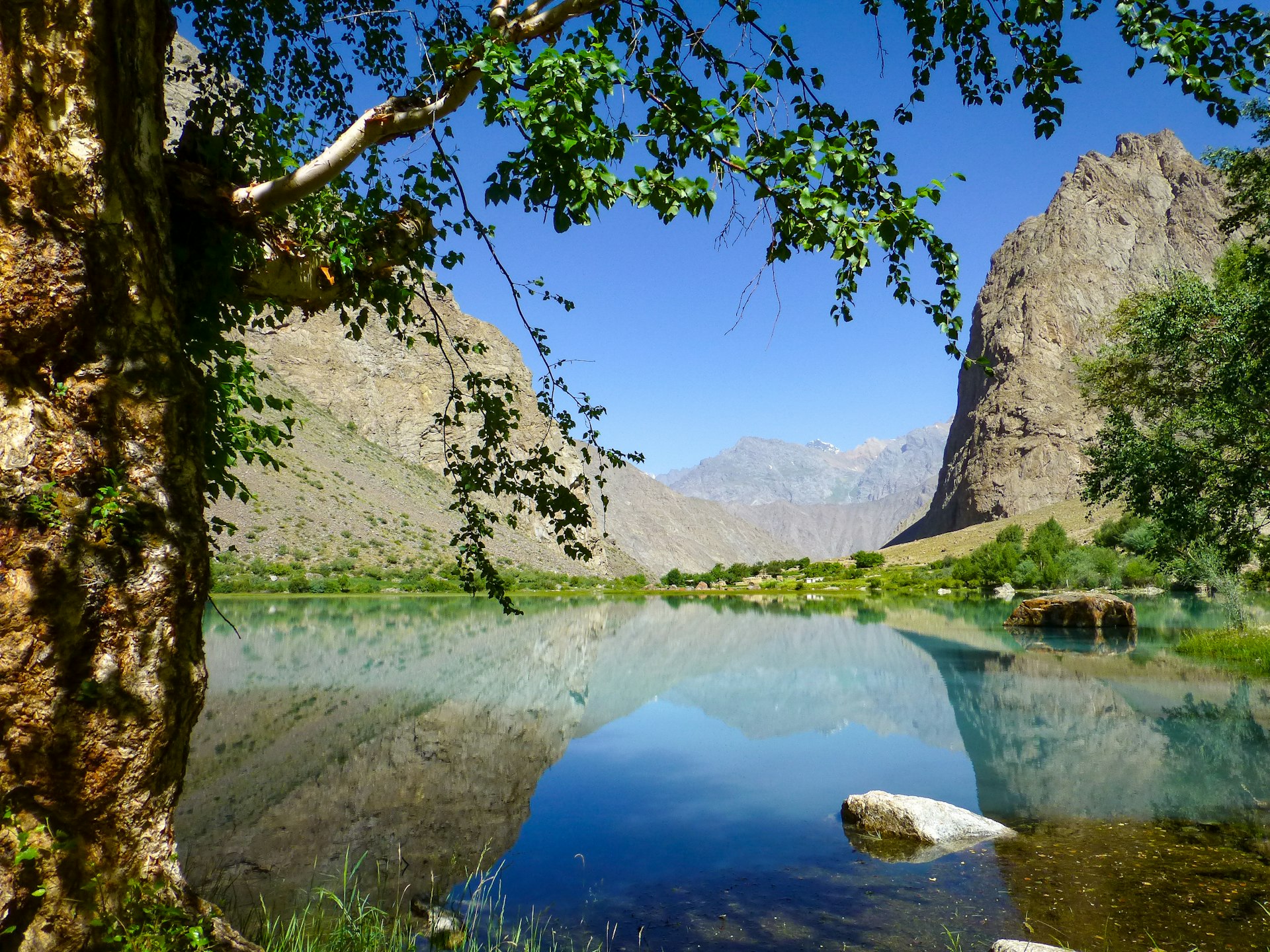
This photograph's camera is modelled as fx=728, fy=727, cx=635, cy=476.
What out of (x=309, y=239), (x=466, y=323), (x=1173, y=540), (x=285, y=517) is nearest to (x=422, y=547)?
(x=285, y=517)

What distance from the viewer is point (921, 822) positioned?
6988 mm

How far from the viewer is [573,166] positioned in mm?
2635

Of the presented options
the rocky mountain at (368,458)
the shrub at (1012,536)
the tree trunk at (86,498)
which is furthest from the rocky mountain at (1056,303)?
the tree trunk at (86,498)

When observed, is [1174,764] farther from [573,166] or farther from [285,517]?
[285,517]

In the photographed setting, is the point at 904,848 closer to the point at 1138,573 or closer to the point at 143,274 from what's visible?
the point at 143,274

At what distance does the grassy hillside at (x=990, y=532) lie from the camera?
75.4 m

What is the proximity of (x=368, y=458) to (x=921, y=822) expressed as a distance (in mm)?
64974

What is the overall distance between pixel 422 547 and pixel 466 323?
35.2 m

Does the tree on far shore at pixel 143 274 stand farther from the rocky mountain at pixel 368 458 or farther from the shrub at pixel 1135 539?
the shrub at pixel 1135 539

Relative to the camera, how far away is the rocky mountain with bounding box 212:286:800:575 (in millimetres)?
50094

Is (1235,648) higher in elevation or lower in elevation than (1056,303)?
lower

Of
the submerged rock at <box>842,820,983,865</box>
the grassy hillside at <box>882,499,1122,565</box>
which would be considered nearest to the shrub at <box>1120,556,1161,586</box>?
the grassy hillside at <box>882,499,1122,565</box>

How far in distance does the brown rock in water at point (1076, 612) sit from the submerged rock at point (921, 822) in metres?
24.3

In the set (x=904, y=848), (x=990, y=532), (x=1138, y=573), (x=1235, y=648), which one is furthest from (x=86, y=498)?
(x=990, y=532)
